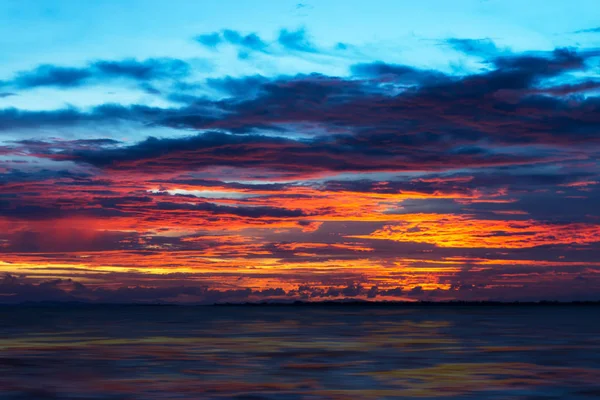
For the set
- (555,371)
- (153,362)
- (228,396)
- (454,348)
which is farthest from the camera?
(454,348)

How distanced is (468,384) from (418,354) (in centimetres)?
1760

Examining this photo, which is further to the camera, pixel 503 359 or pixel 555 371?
pixel 503 359

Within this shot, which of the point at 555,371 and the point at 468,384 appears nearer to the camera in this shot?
the point at 468,384

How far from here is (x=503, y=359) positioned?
5094cm

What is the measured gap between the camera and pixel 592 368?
44625mm

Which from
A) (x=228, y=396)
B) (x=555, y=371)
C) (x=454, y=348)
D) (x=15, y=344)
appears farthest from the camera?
(x=15, y=344)

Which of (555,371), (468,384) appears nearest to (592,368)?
(555,371)

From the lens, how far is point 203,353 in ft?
182

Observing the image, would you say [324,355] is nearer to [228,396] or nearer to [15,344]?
[228,396]

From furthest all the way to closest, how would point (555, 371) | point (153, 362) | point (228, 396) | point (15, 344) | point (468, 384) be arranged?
point (15, 344) → point (153, 362) → point (555, 371) → point (468, 384) → point (228, 396)

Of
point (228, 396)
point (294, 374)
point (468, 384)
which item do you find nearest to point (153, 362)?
point (294, 374)

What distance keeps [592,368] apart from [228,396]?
71.1 feet

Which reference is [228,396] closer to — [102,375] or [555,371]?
[102,375]

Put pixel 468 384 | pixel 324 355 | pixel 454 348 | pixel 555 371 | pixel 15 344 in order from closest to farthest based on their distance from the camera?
pixel 468 384 < pixel 555 371 < pixel 324 355 < pixel 454 348 < pixel 15 344
